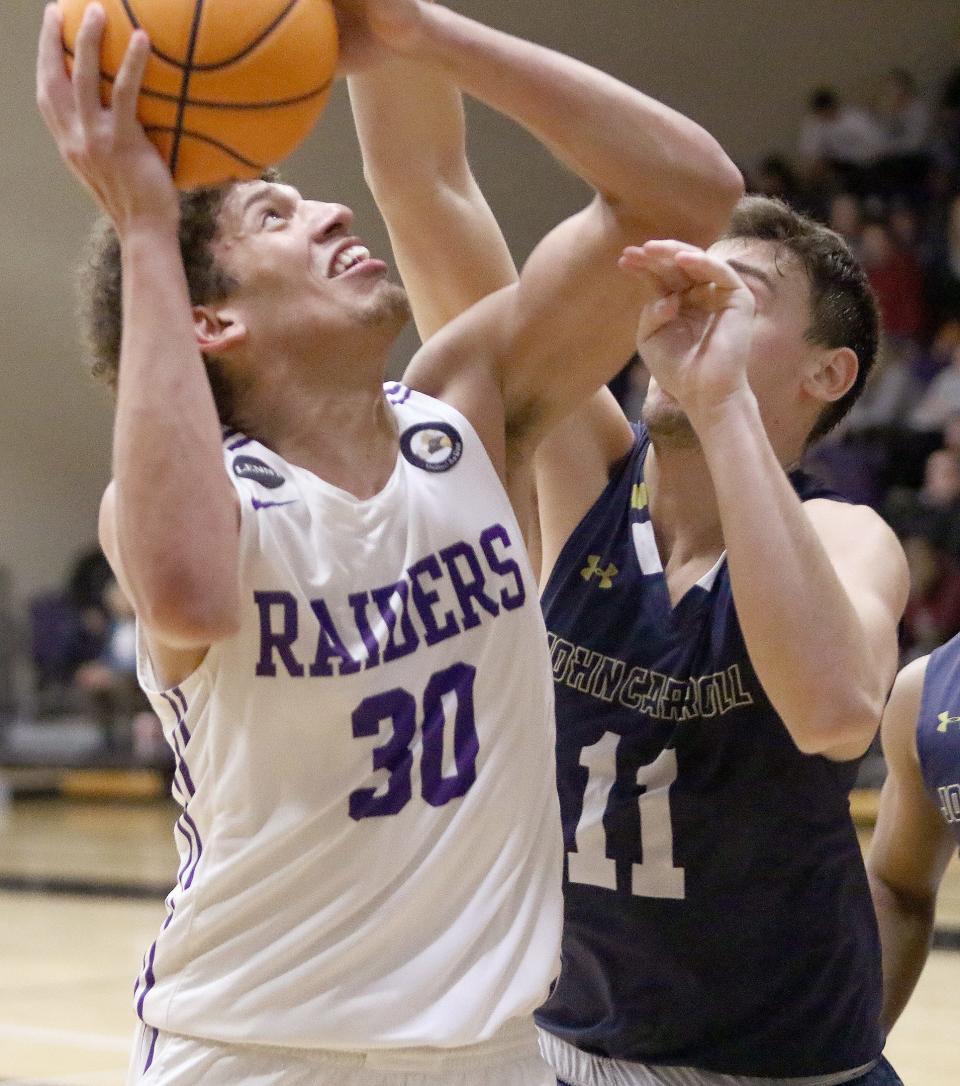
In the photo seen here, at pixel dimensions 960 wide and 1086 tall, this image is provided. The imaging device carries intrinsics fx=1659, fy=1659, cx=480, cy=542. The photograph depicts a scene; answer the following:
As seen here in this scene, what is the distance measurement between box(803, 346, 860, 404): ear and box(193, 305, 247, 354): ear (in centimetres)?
93

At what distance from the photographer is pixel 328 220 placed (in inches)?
94.0

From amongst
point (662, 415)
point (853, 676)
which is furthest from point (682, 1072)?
point (662, 415)

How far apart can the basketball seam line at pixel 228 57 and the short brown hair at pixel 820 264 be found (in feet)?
2.91

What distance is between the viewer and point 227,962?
2088 mm

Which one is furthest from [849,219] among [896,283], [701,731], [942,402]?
[701,731]

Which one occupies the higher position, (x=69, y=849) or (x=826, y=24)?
(x=826, y=24)

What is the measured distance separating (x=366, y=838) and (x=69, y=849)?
8.91 metres

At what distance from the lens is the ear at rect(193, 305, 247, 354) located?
2320 millimetres

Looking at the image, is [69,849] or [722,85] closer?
[69,849]

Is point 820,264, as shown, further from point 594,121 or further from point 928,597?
point 928,597

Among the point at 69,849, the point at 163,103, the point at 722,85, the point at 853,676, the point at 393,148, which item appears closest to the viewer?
the point at 163,103

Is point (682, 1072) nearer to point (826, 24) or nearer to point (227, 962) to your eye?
point (227, 962)

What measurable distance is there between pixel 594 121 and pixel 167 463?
776 millimetres

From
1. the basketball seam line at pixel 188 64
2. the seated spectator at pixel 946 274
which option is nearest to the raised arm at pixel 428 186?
the basketball seam line at pixel 188 64
